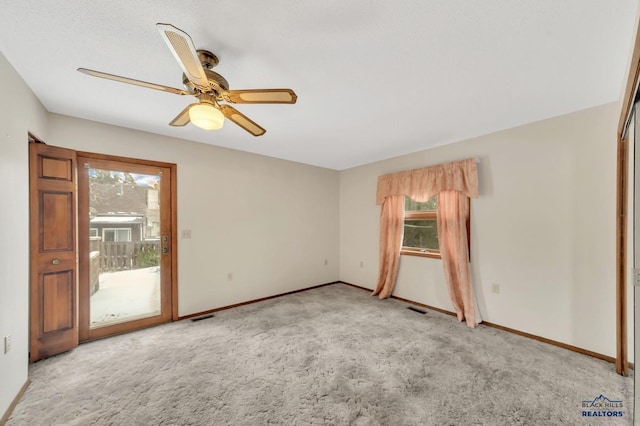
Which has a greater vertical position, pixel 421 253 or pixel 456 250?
pixel 456 250

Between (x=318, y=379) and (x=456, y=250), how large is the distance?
2.28 meters

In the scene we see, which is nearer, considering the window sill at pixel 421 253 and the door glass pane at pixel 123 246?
the door glass pane at pixel 123 246

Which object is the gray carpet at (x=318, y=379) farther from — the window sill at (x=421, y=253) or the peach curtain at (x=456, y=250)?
the window sill at (x=421, y=253)

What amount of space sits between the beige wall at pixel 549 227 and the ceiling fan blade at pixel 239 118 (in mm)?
2677

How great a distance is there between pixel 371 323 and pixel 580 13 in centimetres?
307

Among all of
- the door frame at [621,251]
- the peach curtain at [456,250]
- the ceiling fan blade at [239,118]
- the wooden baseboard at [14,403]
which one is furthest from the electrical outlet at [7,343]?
the door frame at [621,251]

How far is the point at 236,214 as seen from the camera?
370 cm

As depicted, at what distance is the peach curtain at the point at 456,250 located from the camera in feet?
9.91

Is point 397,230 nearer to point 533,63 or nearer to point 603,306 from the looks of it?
point 603,306

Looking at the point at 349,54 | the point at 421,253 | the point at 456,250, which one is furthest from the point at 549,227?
the point at 349,54

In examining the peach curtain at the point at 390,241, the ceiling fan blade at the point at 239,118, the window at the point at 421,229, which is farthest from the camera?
the peach curtain at the point at 390,241

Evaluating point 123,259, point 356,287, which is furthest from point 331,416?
point 356,287

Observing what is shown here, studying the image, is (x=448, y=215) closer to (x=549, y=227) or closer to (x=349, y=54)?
(x=549, y=227)

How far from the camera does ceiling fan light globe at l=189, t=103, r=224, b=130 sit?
150 cm
